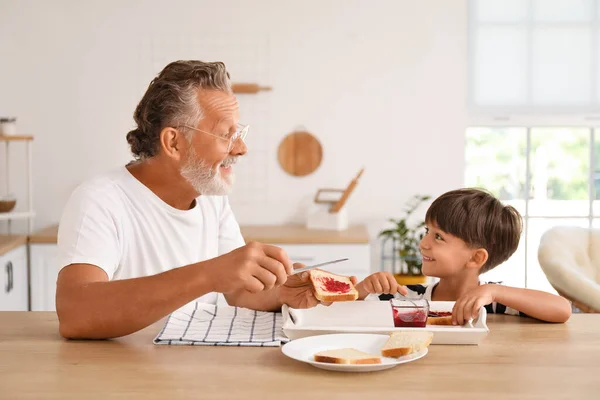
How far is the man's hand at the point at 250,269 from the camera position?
5.25 ft

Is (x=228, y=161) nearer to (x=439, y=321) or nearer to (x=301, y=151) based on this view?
(x=439, y=321)

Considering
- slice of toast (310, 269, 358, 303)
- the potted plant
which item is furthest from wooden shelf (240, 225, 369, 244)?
slice of toast (310, 269, 358, 303)

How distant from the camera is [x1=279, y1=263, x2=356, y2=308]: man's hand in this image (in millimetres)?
1940

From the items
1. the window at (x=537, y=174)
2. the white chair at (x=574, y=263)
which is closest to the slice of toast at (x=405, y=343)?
the white chair at (x=574, y=263)

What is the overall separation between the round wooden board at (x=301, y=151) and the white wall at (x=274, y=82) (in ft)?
0.15

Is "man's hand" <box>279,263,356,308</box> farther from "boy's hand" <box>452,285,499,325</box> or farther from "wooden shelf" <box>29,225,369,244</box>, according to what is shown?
"wooden shelf" <box>29,225,369,244</box>

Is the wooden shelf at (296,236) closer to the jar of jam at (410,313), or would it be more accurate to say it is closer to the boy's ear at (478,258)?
the boy's ear at (478,258)

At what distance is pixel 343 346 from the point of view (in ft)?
5.31

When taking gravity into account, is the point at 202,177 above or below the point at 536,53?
below

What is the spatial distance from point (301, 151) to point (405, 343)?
3.00 meters


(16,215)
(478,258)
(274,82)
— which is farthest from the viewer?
(274,82)

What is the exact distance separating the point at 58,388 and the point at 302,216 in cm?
318

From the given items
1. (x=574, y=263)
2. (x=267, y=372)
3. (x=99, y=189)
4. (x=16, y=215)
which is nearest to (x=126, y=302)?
(x=267, y=372)

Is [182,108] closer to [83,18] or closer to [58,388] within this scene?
[58,388]
